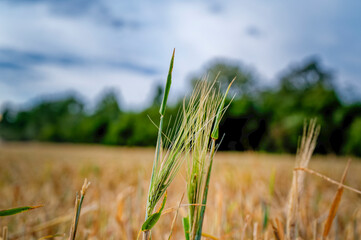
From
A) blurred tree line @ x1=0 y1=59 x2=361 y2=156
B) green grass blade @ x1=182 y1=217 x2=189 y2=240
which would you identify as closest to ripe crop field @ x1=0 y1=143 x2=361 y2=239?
green grass blade @ x1=182 y1=217 x2=189 y2=240

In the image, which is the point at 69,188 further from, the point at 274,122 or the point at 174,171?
the point at 274,122

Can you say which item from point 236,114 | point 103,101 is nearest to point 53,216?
point 236,114

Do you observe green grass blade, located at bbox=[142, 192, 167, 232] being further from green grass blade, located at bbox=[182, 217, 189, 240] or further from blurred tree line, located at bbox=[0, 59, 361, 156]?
blurred tree line, located at bbox=[0, 59, 361, 156]

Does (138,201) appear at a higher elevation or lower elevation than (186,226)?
lower

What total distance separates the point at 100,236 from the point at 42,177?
60.5 inches

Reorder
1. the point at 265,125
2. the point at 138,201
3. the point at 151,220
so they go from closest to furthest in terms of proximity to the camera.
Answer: the point at 151,220
the point at 138,201
the point at 265,125

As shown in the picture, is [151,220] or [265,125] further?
[265,125]

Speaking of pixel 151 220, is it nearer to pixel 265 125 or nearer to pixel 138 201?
pixel 138 201

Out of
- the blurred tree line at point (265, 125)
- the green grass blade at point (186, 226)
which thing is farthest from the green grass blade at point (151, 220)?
the blurred tree line at point (265, 125)

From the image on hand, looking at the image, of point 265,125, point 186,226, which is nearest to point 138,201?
point 186,226

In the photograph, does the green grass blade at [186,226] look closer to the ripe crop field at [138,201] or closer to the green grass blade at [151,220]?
the green grass blade at [151,220]

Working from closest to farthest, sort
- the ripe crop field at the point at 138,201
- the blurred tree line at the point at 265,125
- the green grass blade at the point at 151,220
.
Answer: the green grass blade at the point at 151,220 < the ripe crop field at the point at 138,201 < the blurred tree line at the point at 265,125

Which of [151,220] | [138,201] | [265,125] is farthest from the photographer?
[265,125]

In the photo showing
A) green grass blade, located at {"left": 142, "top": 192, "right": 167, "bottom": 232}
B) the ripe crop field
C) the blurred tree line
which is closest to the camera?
green grass blade, located at {"left": 142, "top": 192, "right": 167, "bottom": 232}
